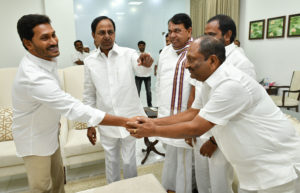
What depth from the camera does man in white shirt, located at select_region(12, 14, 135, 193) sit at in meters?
1.40

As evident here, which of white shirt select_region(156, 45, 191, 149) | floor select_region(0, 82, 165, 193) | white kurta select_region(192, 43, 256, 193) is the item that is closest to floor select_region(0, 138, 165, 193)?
floor select_region(0, 82, 165, 193)

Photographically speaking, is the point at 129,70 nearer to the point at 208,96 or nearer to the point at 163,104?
the point at 163,104

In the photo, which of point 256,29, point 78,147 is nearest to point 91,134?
point 78,147

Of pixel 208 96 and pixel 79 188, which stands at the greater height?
pixel 208 96

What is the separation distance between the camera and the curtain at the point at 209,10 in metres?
6.40

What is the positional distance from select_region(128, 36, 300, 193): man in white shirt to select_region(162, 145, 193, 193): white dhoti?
2.43 ft

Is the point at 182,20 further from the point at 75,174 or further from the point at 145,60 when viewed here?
the point at 75,174

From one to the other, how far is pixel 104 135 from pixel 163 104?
0.56 metres

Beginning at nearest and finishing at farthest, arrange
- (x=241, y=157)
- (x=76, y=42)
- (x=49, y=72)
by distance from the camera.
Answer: (x=241, y=157), (x=49, y=72), (x=76, y=42)

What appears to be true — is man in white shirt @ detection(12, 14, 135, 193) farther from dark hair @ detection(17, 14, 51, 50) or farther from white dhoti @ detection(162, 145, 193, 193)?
white dhoti @ detection(162, 145, 193, 193)

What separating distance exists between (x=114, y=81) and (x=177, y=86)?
1.67 ft

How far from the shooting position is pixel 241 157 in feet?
4.21

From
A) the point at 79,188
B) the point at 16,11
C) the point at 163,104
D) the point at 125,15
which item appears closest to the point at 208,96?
the point at 163,104

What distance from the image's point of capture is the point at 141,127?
4.72 feet
